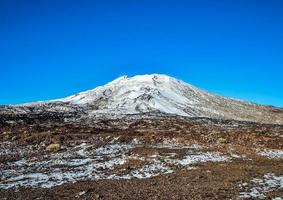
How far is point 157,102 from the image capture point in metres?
124

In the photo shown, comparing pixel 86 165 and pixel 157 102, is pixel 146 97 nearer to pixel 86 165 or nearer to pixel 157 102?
pixel 157 102

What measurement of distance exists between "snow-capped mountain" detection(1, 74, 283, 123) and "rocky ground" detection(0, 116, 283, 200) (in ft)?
194

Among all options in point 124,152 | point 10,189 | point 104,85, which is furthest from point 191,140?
point 104,85

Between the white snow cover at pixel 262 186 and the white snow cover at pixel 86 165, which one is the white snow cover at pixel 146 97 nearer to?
the white snow cover at pixel 86 165

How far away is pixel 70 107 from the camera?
117 meters

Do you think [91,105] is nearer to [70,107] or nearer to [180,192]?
[70,107]

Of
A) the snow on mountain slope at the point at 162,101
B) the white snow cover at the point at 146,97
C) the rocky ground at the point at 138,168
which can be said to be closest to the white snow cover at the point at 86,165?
the rocky ground at the point at 138,168

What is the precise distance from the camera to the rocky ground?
22.7m

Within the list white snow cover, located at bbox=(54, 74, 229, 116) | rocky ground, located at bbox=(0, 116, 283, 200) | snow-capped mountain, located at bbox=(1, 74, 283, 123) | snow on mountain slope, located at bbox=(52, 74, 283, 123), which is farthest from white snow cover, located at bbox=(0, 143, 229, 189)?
snow on mountain slope, located at bbox=(52, 74, 283, 123)

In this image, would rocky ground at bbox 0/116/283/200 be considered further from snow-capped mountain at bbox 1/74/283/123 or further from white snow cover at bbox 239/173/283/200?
snow-capped mountain at bbox 1/74/283/123

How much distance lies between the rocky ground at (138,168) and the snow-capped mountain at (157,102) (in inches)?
2331

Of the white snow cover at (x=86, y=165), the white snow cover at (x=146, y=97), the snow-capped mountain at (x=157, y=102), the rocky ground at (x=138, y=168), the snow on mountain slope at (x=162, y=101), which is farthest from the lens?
the snow on mountain slope at (x=162, y=101)

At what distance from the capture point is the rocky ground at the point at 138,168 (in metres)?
22.7

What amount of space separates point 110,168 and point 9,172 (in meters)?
7.15
